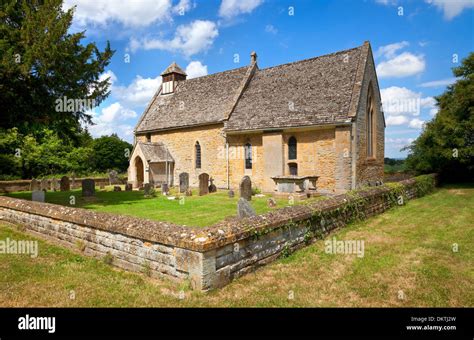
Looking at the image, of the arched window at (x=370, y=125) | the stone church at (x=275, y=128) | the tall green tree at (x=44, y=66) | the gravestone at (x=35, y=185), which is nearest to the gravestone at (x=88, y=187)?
the tall green tree at (x=44, y=66)

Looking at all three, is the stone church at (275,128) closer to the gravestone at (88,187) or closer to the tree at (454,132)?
the tree at (454,132)

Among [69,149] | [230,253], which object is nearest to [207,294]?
[230,253]

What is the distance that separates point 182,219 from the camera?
1161cm

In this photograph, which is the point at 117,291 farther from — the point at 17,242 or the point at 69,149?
the point at 69,149

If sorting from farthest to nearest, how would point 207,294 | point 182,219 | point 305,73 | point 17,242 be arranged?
point 305,73 → point 182,219 → point 17,242 → point 207,294

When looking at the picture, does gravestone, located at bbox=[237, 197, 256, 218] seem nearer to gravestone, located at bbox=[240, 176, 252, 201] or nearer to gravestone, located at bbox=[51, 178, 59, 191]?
gravestone, located at bbox=[240, 176, 252, 201]

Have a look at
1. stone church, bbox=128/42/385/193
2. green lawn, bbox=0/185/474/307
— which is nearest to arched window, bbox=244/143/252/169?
stone church, bbox=128/42/385/193

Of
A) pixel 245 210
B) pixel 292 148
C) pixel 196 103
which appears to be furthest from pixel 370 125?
pixel 245 210

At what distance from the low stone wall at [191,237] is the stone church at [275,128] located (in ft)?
30.5

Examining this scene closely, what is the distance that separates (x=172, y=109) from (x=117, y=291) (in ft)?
80.7

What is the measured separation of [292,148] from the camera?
20438 mm

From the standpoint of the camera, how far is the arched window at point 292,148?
20.3m

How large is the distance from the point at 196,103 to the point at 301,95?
1006cm

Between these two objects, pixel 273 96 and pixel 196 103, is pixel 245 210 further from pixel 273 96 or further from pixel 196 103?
pixel 196 103
